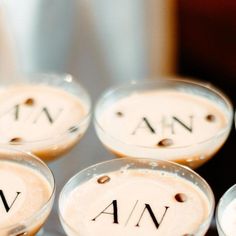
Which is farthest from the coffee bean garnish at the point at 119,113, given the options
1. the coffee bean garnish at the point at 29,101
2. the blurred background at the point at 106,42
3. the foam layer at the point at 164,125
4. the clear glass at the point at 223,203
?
the clear glass at the point at 223,203

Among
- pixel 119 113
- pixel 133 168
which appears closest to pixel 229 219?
pixel 133 168

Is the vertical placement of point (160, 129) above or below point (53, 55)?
above

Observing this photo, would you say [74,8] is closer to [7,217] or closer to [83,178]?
[83,178]

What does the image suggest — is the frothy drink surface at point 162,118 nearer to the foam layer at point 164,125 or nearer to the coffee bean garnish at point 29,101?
the foam layer at point 164,125

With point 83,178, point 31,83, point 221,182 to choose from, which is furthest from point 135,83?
point 221,182

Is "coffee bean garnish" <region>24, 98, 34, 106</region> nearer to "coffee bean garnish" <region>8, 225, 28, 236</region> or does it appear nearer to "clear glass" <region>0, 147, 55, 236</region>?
"clear glass" <region>0, 147, 55, 236</region>

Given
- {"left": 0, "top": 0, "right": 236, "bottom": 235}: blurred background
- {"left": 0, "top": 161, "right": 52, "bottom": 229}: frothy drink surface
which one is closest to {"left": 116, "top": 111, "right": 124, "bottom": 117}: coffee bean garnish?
{"left": 0, "top": 0, "right": 236, "bottom": 235}: blurred background

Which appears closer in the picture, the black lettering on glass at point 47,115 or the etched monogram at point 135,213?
the etched monogram at point 135,213
